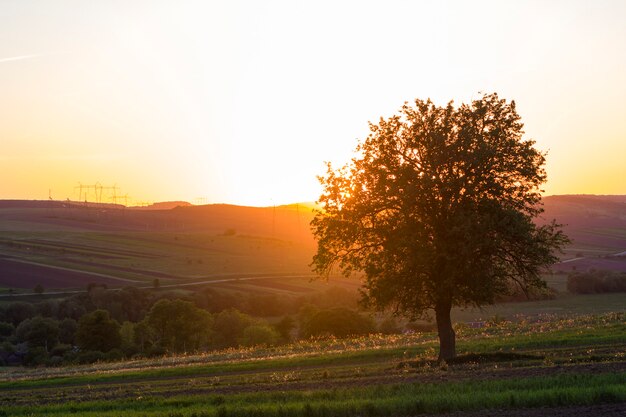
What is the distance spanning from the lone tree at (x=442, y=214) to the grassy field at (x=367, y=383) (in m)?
3.24

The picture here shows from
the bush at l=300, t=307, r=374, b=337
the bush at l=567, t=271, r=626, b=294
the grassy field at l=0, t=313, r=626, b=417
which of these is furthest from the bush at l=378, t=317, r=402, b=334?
the bush at l=567, t=271, r=626, b=294

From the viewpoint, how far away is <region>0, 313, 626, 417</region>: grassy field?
17562 millimetres

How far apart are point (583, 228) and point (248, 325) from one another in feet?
412

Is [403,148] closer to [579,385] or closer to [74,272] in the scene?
[579,385]

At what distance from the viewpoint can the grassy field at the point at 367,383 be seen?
17.6 meters

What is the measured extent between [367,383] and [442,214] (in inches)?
359

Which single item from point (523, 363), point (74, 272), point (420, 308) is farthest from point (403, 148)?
point (74, 272)

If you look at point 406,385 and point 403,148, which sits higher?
point 403,148

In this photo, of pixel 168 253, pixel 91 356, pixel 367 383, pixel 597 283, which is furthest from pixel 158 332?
pixel 168 253

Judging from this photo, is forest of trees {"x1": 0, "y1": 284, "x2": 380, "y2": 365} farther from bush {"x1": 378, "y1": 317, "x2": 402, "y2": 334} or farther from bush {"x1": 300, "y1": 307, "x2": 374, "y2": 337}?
bush {"x1": 378, "y1": 317, "x2": 402, "y2": 334}

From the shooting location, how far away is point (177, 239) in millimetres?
188625

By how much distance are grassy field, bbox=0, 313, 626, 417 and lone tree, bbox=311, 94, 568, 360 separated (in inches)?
128

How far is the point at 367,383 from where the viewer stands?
74.2 feet

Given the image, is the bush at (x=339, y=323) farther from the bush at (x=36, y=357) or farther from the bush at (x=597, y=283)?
the bush at (x=597, y=283)
